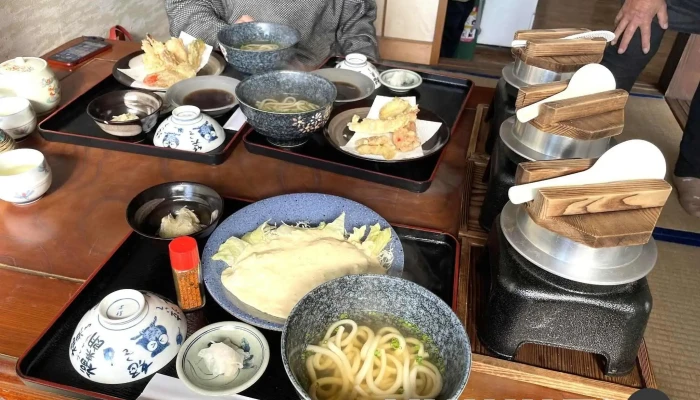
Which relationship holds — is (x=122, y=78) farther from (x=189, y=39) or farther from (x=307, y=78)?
(x=307, y=78)

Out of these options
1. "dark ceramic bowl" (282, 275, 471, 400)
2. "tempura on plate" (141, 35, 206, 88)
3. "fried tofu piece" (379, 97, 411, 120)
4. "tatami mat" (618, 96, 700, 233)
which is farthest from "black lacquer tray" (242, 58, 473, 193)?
"tatami mat" (618, 96, 700, 233)

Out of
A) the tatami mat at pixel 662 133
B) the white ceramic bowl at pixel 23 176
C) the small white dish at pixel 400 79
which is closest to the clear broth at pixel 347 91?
the small white dish at pixel 400 79

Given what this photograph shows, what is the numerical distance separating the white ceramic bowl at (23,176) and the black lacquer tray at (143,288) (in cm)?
33

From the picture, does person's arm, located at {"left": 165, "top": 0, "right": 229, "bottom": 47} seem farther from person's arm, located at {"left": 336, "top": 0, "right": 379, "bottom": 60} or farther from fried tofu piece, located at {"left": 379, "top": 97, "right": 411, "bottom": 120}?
fried tofu piece, located at {"left": 379, "top": 97, "right": 411, "bottom": 120}

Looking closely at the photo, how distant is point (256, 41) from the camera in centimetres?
200

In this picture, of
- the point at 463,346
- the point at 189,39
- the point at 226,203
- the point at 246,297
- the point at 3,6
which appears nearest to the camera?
the point at 463,346

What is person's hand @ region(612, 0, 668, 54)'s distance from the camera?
7.84ft

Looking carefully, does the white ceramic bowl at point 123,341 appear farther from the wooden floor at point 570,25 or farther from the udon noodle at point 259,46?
the wooden floor at point 570,25

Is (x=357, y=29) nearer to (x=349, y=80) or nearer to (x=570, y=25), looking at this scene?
(x=349, y=80)

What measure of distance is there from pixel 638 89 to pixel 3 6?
4.39m

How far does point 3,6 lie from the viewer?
248cm

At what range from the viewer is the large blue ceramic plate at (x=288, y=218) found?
102 centimetres

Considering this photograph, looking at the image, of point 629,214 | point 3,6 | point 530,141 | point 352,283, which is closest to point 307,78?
point 530,141

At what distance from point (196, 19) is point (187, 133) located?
1.14 m
